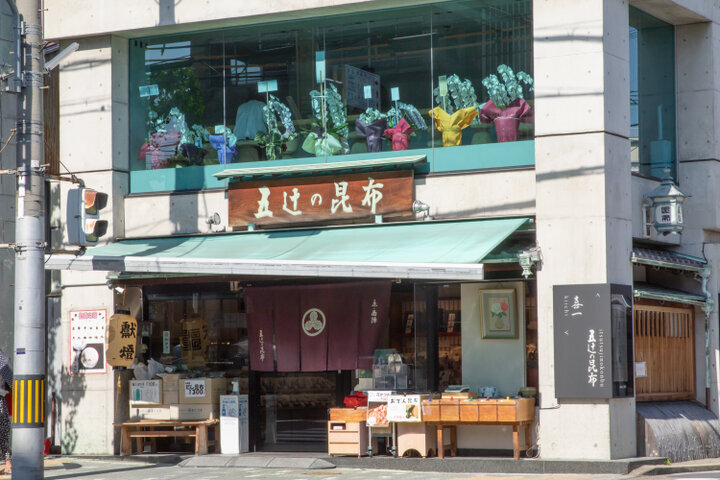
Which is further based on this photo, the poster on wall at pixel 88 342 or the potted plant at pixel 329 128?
the poster on wall at pixel 88 342

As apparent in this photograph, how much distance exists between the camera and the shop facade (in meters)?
15.2

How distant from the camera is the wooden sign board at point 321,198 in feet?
54.5

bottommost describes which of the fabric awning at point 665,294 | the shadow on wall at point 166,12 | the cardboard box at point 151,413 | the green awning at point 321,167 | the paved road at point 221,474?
the paved road at point 221,474

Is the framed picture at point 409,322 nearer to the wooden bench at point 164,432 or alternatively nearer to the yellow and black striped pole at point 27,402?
the wooden bench at point 164,432

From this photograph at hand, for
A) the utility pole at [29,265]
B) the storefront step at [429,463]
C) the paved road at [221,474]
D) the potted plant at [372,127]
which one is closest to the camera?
the utility pole at [29,265]

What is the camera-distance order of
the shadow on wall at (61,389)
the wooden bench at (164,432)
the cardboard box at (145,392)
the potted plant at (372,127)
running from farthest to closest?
the shadow on wall at (61,389) → the cardboard box at (145,392) → the wooden bench at (164,432) → the potted plant at (372,127)

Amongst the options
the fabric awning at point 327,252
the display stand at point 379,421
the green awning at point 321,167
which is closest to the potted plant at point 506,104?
the green awning at point 321,167

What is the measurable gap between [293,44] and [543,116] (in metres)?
4.61

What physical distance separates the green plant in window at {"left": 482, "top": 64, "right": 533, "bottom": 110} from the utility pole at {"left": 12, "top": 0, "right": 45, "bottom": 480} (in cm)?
653

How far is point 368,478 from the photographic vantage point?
1478 centimetres

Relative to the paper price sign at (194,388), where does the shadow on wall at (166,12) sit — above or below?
above

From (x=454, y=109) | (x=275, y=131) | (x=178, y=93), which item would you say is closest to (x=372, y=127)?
(x=454, y=109)

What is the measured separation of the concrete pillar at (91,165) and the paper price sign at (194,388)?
4.15 feet

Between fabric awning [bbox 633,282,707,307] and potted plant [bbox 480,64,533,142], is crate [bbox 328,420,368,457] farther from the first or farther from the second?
potted plant [bbox 480,64,533,142]
